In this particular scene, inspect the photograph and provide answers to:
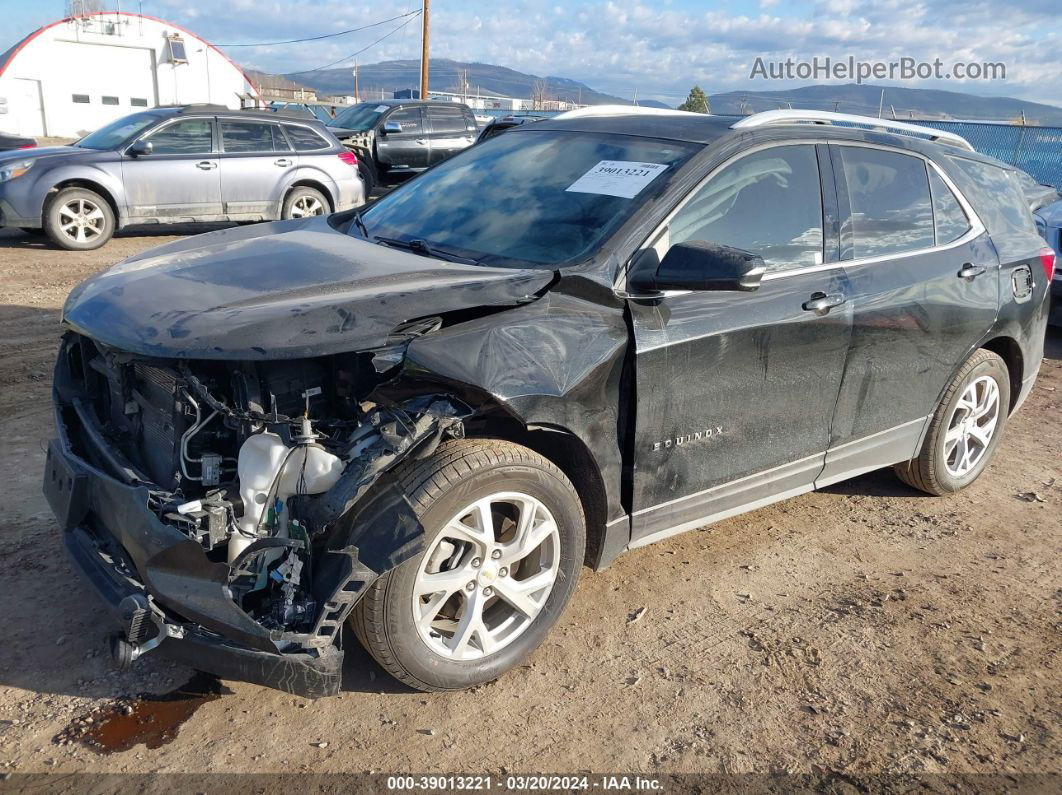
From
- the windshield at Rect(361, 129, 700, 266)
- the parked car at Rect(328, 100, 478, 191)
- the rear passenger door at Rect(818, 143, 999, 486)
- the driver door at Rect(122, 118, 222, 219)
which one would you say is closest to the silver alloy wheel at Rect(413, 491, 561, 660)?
the windshield at Rect(361, 129, 700, 266)

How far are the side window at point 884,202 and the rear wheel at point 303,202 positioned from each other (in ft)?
28.9

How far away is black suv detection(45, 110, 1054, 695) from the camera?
2.64 metres

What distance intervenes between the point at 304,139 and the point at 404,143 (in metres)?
4.02

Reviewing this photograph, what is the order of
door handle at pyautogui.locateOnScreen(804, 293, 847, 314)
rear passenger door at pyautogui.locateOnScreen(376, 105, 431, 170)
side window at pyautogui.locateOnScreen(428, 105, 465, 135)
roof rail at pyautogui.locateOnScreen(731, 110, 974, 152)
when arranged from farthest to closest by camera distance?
side window at pyautogui.locateOnScreen(428, 105, 465, 135)
rear passenger door at pyautogui.locateOnScreen(376, 105, 431, 170)
roof rail at pyautogui.locateOnScreen(731, 110, 974, 152)
door handle at pyautogui.locateOnScreen(804, 293, 847, 314)

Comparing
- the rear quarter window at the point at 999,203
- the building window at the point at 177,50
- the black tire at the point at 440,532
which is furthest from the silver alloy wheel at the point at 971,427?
the building window at the point at 177,50

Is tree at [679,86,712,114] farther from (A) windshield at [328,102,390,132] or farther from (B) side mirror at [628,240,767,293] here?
(B) side mirror at [628,240,767,293]

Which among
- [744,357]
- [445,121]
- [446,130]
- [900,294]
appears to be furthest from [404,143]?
[744,357]

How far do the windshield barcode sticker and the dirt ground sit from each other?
164cm

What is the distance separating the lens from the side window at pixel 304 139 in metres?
11.6

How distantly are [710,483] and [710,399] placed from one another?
14.5 inches

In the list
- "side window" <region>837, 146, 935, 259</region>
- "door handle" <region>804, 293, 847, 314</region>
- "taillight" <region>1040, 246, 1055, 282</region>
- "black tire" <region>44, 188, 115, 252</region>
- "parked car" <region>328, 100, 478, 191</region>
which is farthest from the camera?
"parked car" <region>328, 100, 478, 191</region>

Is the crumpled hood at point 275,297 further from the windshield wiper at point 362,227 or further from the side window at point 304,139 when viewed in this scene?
the side window at point 304,139

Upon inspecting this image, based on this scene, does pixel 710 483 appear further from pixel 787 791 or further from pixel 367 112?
pixel 367 112

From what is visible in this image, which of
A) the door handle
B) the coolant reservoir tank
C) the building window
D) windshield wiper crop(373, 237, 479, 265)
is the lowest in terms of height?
the coolant reservoir tank
